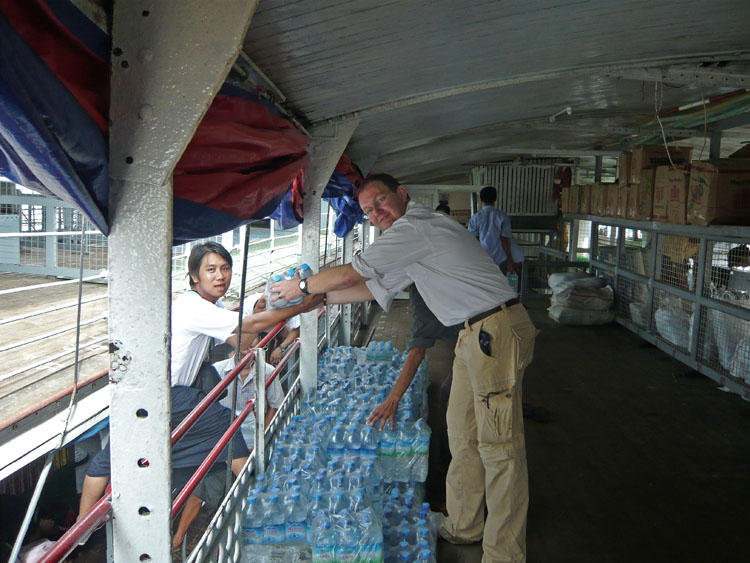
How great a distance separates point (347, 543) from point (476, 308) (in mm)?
1333

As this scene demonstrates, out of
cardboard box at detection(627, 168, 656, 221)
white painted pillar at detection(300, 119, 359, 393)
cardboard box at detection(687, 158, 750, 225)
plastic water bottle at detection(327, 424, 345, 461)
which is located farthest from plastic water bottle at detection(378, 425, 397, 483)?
cardboard box at detection(627, 168, 656, 221)

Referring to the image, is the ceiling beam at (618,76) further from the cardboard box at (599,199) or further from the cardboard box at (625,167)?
the cardboard box at (599,199)

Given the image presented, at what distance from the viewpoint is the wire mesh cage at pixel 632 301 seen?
330 inches

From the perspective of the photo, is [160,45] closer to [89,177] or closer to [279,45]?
[89,177]

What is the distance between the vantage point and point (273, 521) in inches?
109

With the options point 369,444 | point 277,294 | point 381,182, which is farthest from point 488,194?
point 277,294

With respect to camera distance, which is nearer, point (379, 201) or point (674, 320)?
point (379, 201)

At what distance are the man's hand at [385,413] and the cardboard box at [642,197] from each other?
18.4 ft

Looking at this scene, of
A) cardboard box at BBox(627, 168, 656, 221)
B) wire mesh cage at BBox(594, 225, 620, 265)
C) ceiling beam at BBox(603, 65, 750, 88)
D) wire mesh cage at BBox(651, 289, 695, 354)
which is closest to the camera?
ceiling beam at BBox(603, 65, 750, 88)

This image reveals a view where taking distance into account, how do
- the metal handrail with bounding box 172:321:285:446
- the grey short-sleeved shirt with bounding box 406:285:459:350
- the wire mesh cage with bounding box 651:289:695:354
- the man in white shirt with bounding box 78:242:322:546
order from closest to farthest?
1. the metal handrail with bounding box 172:321:285:446
2. the man in white shirt with bounding box 78:242:322:546
3. the grey short-sleeved shirt with bounding box 406:285:459:350
4. the wire mesh cage with bounding box 651:289:695:354

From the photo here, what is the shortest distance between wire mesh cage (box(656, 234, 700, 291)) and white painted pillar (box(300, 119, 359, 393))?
4.89 meters

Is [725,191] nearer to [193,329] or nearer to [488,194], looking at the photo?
[488,194]

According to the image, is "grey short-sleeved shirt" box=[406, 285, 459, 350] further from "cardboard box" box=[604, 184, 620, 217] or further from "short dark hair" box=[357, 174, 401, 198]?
"cardboard box" box=[604, 184, 620, 217]

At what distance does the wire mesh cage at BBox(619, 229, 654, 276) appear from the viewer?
8297 mm
